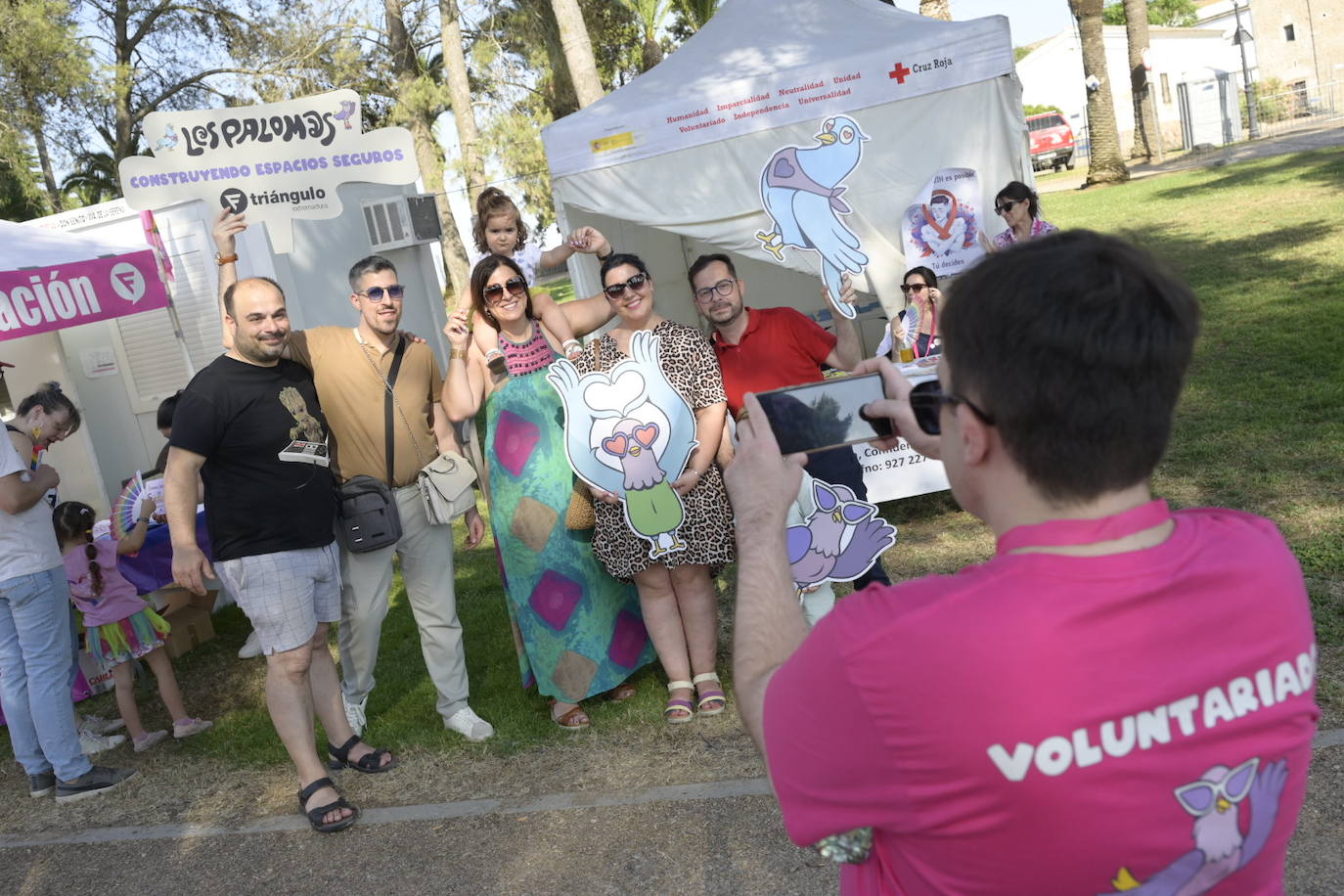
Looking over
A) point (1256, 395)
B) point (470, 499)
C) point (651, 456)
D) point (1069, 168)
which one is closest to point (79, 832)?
point (470, 499)

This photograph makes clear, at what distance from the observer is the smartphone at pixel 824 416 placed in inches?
68.0

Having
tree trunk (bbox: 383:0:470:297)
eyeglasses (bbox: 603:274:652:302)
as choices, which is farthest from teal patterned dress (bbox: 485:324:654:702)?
tree trunk (bbox: 383:0:470:297)

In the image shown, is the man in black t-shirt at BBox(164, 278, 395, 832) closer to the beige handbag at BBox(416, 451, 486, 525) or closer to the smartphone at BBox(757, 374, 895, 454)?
the beige handbag at BBox(416, 451, 486, 525)

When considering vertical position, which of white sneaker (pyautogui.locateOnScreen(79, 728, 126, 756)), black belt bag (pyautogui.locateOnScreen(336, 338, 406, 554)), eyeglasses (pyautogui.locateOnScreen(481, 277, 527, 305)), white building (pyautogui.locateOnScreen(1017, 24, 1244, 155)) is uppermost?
white building (pyautogui.locateOnScreen(1017, 24, 1244, 155))

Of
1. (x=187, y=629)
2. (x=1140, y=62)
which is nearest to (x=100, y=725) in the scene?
(x=187, y=629)

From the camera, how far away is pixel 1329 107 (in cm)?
4125

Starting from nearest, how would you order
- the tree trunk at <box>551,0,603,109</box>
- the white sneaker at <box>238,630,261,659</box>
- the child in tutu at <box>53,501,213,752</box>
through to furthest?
the child in tutu at <box>53,501,213,752</box>, the white sneaker at <box>238,630,261,659</box>, the tree trunk at <box>551,0,603,109</box>

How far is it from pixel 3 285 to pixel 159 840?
3713 mm

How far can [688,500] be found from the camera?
4570mm

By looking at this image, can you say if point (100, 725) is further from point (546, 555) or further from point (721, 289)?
point (721, 289)

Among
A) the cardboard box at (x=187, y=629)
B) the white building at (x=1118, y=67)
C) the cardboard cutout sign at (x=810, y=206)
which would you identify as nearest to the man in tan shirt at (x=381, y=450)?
the cardboard cutout sign at (x=810, y=206)

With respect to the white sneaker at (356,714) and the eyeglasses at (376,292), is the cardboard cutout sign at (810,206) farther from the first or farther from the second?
the white sneaker at (356,714)

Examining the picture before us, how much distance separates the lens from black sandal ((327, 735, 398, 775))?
15.4 feet

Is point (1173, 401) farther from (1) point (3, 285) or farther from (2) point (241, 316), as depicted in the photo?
(1) point (3, 285)
